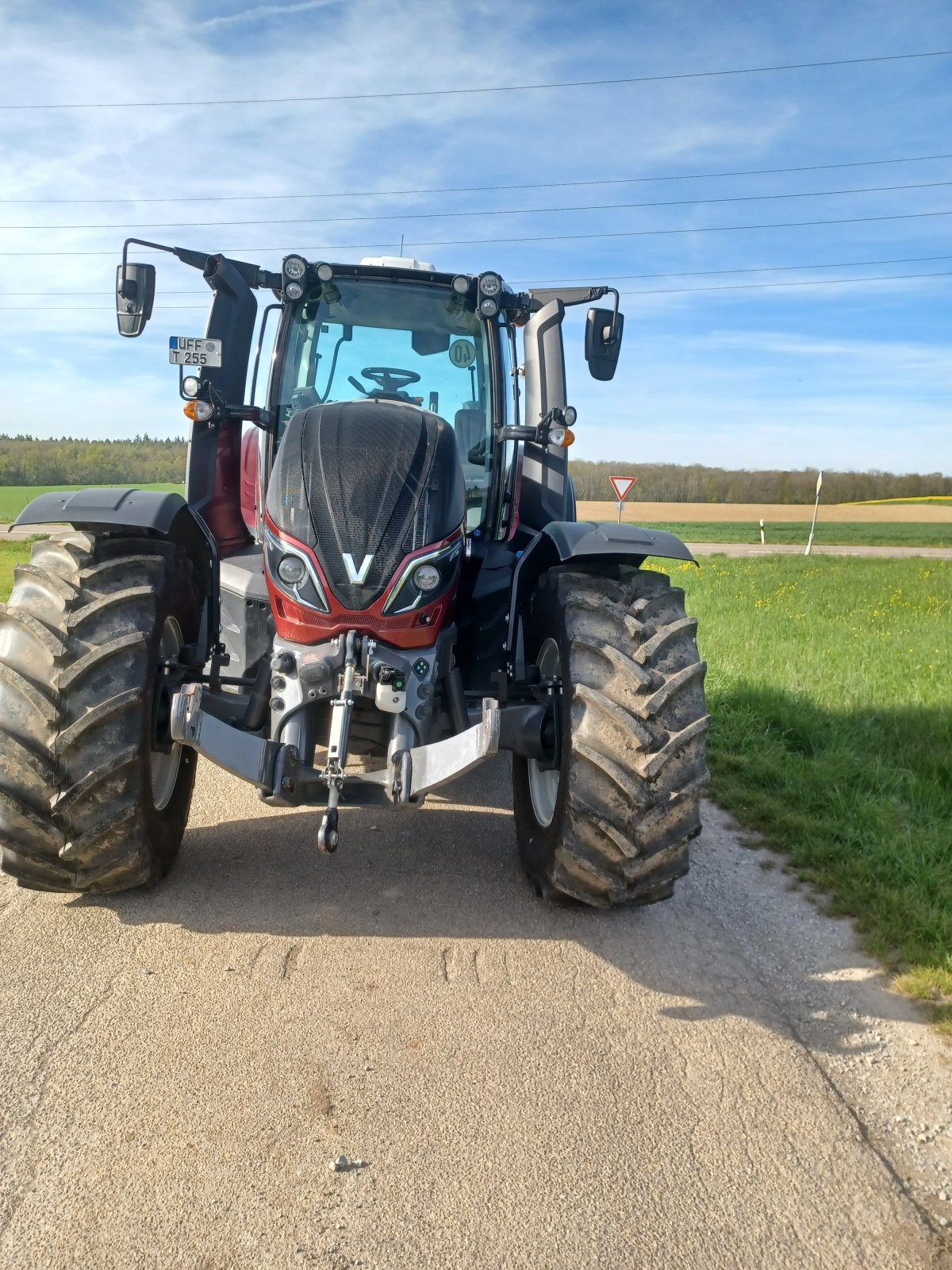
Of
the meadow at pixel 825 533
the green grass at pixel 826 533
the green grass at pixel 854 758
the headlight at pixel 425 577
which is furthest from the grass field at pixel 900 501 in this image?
the headlight at pixel 425 577

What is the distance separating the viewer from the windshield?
184 inches

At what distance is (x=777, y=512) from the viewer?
50375 mm

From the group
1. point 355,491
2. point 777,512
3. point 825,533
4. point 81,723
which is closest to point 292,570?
point 355,491

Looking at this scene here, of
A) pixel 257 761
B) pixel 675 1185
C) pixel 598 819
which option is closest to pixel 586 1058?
pixel 675 1185

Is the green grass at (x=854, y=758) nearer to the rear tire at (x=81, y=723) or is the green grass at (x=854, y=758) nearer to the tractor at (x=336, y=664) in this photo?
the tractor at (x=336, y=664)

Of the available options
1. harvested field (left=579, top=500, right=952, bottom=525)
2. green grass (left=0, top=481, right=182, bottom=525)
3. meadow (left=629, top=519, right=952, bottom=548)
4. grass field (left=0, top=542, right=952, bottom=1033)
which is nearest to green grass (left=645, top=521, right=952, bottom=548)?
meadow (left=629, top=519, right=952, bottom=548)

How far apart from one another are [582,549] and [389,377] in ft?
5.27

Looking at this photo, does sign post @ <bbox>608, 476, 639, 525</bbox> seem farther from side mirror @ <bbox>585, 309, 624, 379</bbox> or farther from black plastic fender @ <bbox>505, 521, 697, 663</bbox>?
black plastic fender @ <bbox>505, 521, 697, 663</bbox>

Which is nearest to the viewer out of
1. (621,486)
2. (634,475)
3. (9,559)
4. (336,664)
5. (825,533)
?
(336,664)

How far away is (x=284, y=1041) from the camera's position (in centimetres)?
281

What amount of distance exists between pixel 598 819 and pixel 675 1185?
1.17m

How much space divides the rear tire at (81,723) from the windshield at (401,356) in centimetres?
153

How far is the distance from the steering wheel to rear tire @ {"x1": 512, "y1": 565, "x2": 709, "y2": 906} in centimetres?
168

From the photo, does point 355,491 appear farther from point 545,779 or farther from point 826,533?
point 826,533
